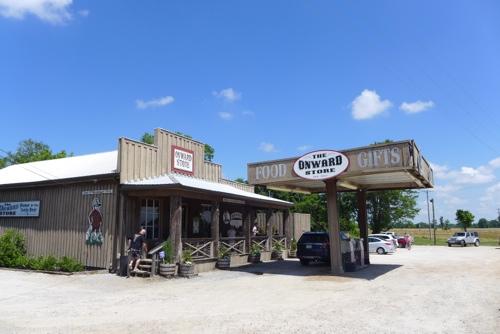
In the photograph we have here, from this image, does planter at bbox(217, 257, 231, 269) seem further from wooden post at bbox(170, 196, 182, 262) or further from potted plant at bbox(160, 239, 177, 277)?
potted plant at bbox(160, 239, 177, 277)

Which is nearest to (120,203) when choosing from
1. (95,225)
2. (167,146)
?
(95,225)

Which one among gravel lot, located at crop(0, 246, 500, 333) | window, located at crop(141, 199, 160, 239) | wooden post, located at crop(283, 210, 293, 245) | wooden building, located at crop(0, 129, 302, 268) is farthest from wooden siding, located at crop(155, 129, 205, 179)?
wooden post, located at crop(283, 210, 293, 245)

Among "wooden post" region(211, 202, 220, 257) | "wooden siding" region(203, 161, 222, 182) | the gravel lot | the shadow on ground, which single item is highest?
"wooden siding" region(203, 161, 222, 182)

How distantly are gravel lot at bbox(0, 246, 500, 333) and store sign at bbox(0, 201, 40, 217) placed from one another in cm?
365

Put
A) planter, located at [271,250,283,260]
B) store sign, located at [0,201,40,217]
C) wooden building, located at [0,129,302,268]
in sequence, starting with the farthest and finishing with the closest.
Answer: planter, located at [271,250,283,260], store sign, located at [0,201,40,217], wooden building, located at [0,129,302,268]

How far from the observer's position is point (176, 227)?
1577 centimetres

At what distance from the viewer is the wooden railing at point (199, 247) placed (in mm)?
16891

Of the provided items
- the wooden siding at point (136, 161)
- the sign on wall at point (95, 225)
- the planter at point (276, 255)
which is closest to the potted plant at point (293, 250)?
the planter at point (276, 255)

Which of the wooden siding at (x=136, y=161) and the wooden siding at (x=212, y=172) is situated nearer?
the wooden siding at (x=136, y=161)

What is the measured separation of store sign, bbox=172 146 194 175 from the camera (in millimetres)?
19641

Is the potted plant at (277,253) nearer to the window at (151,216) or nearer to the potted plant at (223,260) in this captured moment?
the potted plant at (223,260)

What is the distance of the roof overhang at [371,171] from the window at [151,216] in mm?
4115

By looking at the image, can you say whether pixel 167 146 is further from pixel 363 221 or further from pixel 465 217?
pixel 465 217

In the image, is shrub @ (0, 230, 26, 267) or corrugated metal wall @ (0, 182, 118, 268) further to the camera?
shrub @ (0, 230, 26, 267)
